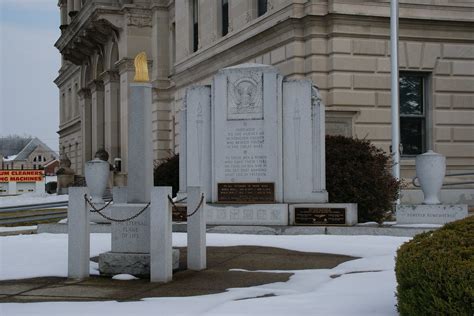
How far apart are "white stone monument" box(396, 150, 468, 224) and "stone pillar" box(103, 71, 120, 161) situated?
34.5 m

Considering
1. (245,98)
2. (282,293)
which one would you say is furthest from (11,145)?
(282,293)

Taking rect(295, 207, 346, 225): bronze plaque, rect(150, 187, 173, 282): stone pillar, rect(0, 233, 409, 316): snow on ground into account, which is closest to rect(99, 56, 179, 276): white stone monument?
rect(150, 187, 173, 282): stone pillar

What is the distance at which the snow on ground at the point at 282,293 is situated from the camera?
7152mm

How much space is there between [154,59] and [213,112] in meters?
28.2

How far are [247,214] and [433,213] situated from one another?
12.6ft

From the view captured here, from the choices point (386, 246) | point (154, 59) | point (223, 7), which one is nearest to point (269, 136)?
point (386, 246)

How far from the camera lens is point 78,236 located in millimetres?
→ 9516

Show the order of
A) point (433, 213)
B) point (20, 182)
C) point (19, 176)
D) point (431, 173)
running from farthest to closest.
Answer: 1. point (19, 176)
2. point (20, 182)
3. point (431, 173)
4. point (433, 213)

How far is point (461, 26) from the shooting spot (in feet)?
83.4

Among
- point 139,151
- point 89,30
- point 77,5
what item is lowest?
point 139,151

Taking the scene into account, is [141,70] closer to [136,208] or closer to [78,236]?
[136,208]

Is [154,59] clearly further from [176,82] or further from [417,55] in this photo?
[417,55]

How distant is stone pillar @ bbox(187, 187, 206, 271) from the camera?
10.3 meters

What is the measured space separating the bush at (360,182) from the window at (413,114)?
27.2ft
